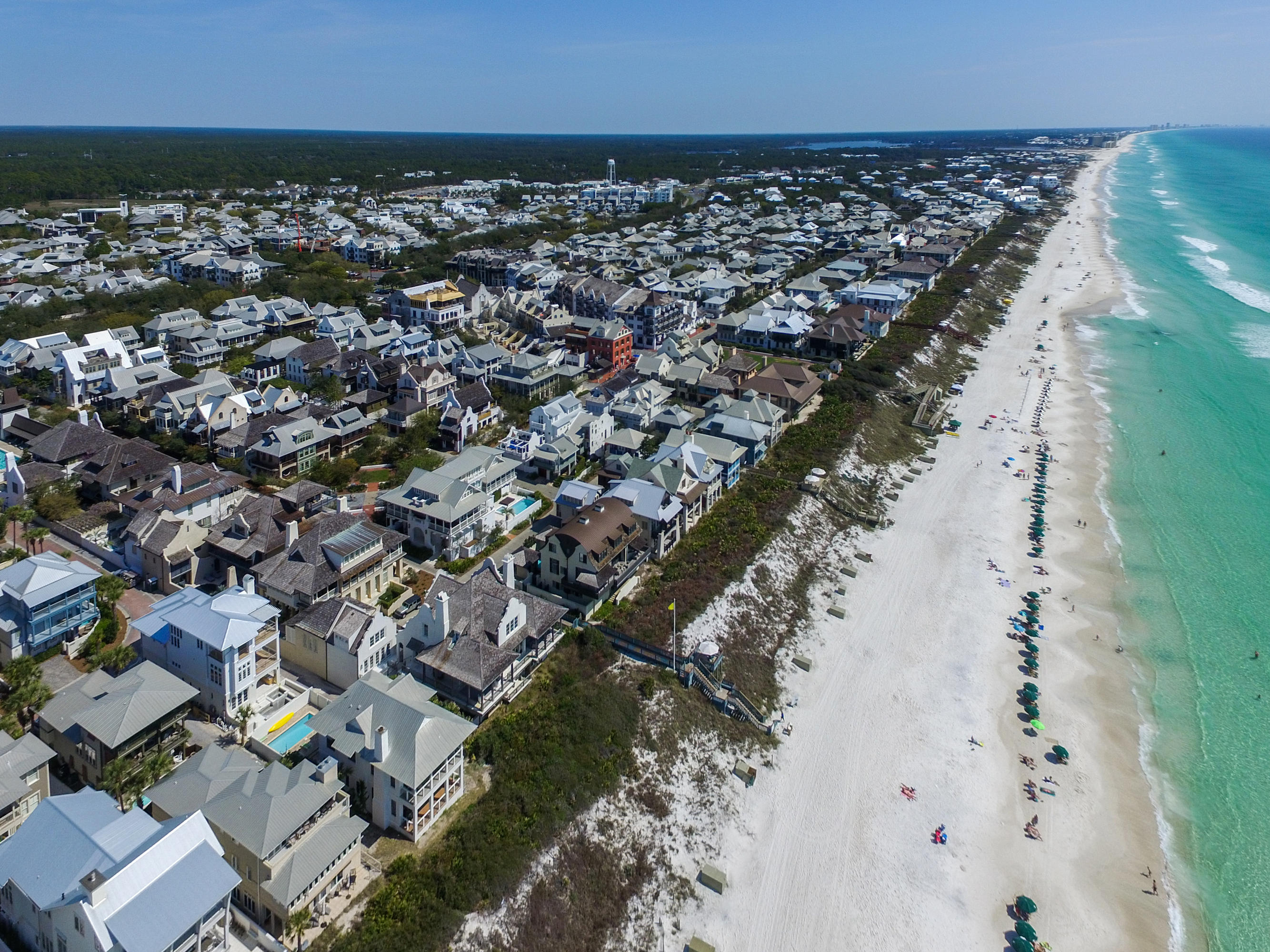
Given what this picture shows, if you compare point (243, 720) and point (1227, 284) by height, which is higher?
point (243, 720)

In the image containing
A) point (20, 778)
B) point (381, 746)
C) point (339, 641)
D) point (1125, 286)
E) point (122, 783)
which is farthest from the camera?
point (1125, 286)

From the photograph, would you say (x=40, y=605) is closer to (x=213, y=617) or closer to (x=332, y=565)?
(x=213, y=617)

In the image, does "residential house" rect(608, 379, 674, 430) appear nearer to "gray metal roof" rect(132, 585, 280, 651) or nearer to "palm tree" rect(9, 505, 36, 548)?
"gray metal roof" rect(132, 585, 280, 651)

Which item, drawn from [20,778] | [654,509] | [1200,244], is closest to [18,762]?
[20,778]

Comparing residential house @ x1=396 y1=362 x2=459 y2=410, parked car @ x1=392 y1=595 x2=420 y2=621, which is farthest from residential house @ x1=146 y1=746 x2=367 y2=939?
residential house @ x1=396 y1=362 x2=459 y2=410

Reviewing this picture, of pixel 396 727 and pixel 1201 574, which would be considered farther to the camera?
pixel 1201 574
